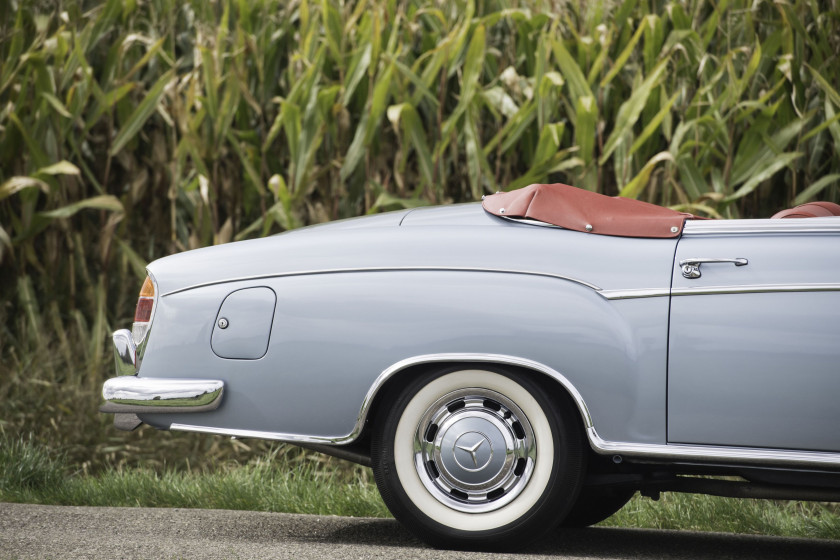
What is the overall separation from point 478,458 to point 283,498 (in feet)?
4.78

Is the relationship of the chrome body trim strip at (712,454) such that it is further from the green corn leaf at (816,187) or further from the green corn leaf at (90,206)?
the green corn leaf at (90,206)

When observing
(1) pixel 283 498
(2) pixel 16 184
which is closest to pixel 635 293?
(1) pixel 283 498

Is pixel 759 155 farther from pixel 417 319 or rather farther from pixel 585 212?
pixel 417 319

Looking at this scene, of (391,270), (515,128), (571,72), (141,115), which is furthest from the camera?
(141,115)

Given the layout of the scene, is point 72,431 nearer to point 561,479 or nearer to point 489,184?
point 489,184

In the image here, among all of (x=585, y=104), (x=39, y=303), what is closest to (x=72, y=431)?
(x=39, y=303)

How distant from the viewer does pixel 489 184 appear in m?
5.88

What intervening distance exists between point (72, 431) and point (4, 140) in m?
1.70

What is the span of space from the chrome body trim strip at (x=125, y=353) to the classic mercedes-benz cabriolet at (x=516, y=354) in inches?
0.5

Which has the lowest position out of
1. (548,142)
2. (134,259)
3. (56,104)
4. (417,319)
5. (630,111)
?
(134,259)

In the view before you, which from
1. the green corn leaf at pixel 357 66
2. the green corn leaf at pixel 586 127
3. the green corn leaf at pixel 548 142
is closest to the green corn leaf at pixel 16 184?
the green corn leaf at pixel 357 66

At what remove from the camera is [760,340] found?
10.7ft

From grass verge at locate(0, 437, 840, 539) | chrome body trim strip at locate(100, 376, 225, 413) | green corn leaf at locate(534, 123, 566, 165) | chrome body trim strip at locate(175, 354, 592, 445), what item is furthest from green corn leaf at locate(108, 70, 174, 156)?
chrome body trim strip at locate(175, 354, 592, 445)

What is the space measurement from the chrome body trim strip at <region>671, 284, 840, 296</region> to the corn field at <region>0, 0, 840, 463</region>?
2.20 metres
